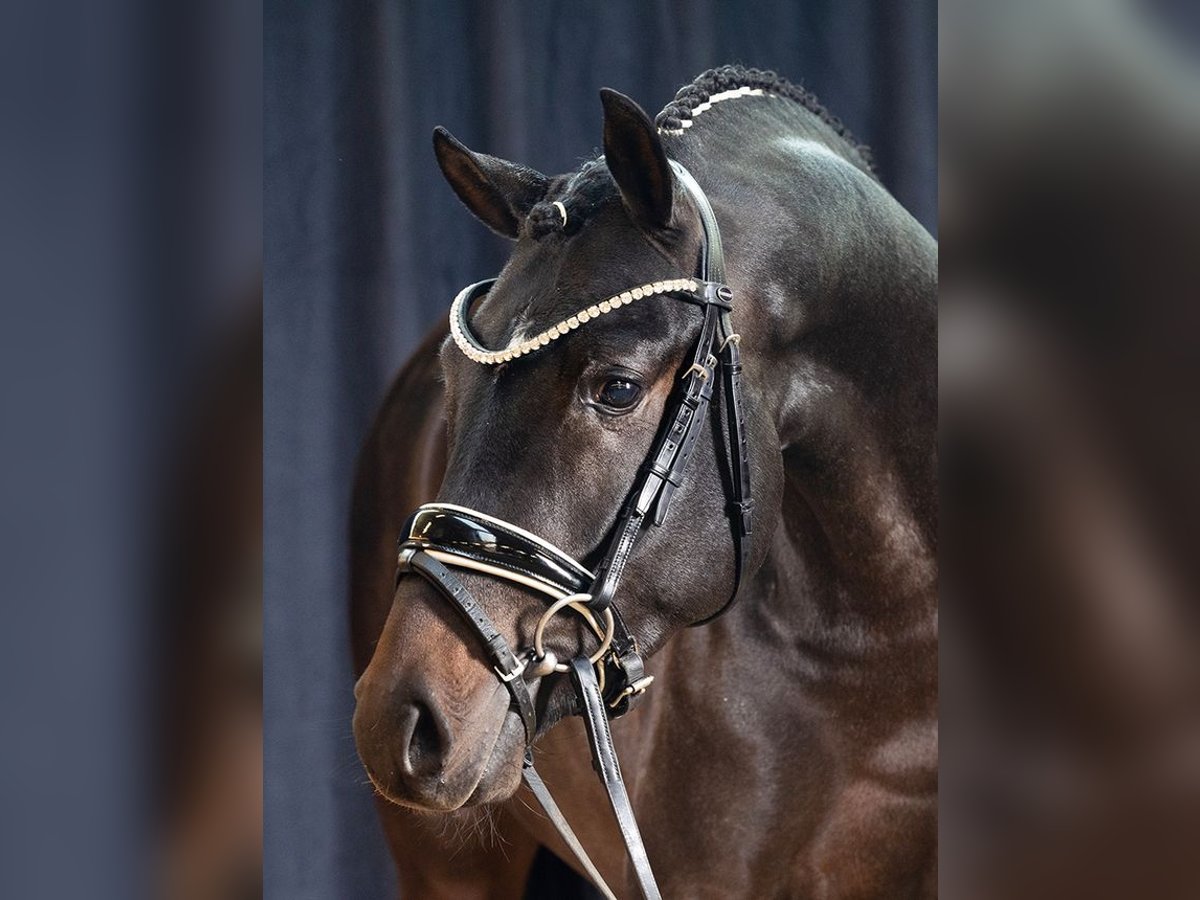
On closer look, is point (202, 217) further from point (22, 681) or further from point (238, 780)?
point (238, 780)

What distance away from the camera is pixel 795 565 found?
1.08m

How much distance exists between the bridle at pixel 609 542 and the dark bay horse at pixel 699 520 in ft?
0.04

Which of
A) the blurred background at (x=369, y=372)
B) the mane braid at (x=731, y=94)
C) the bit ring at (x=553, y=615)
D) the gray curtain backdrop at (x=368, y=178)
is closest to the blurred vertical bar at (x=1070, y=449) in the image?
the blurred background at (x=369, y=372)

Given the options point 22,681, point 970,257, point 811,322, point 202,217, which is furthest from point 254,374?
point 970,257

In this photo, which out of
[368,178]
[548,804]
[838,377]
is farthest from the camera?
[368,178]

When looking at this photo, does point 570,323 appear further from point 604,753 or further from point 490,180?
point 604,753

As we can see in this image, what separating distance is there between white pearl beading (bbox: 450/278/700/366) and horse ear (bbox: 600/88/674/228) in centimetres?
5

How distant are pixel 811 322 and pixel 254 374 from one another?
0.48 metres

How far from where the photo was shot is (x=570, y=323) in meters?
0.78

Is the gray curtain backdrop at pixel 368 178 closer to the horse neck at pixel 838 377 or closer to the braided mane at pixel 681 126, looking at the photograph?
the braided mane at pixel 681 126

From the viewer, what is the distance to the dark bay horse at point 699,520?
2.52 ft

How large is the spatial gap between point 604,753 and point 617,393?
27 cm

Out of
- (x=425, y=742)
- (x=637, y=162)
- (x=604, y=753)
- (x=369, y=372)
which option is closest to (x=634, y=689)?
(x=604, y=753)

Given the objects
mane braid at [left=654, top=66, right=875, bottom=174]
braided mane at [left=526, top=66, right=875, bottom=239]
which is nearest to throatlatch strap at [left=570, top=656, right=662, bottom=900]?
braided mane at [left=526, top=66, right=875, bottom=239]
